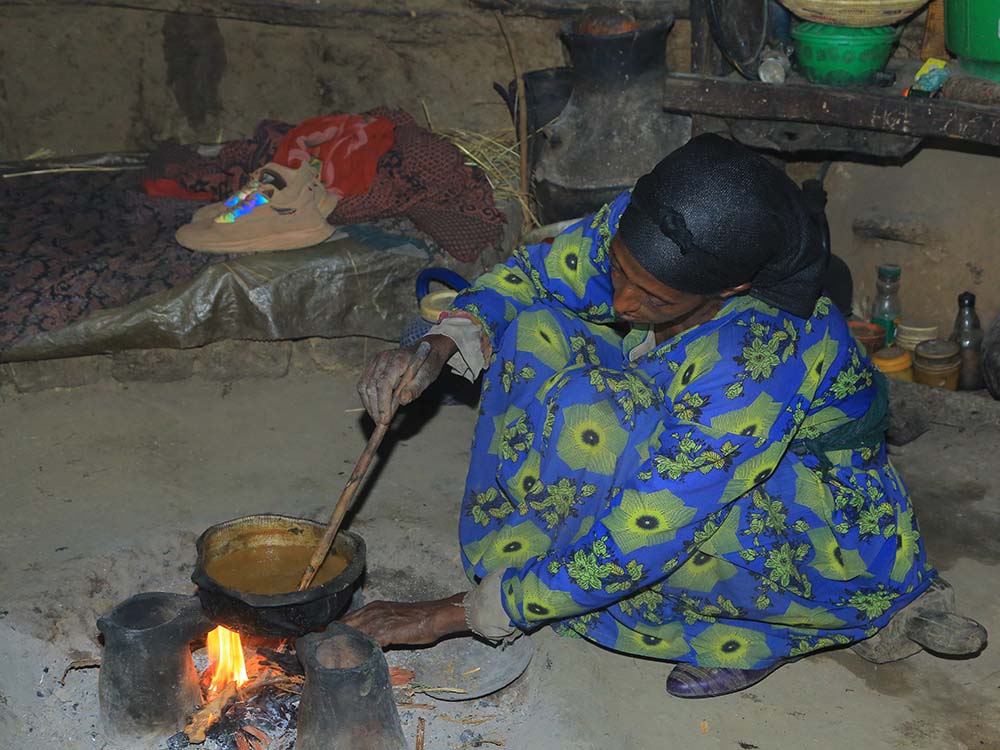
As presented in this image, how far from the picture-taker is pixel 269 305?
4.14 m

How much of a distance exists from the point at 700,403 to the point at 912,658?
1029mm

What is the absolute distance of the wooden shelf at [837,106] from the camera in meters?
3.49

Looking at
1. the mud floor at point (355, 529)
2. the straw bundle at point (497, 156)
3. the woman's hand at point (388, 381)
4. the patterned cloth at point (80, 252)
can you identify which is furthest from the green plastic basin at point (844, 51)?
the patterned cloth at point (80, 252)

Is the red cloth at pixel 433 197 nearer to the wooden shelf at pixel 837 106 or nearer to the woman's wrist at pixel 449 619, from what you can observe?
the wooden shelf at pixel 837 106

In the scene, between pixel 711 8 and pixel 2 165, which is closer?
pixel 711 8

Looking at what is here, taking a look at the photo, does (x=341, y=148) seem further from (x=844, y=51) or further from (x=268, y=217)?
(x=844, y=51)

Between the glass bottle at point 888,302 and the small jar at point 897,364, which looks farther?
the glass bottle at point 888,302

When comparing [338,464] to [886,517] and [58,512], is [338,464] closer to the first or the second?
[58,512]

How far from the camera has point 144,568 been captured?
3.04 metres

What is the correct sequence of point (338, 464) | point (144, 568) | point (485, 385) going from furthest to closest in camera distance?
point (338, 464)
point (144, 568)
point (485, 385)

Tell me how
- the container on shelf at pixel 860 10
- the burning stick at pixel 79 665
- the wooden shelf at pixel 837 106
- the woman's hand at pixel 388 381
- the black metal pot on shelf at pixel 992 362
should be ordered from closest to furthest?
1. the woman's hand at pixel 388 381
2. the burning stick at pixel 79 665
3. the wooden shelf at pixel 837 106
4. the container on shelf at pixel 860 10
5. the black metal pot on shelf at pixel 992 362

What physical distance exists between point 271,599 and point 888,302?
2.85 m

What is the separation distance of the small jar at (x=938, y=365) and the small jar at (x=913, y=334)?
5.0 inches

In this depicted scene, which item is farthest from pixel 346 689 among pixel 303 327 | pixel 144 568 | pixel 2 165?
pixel 2 165
